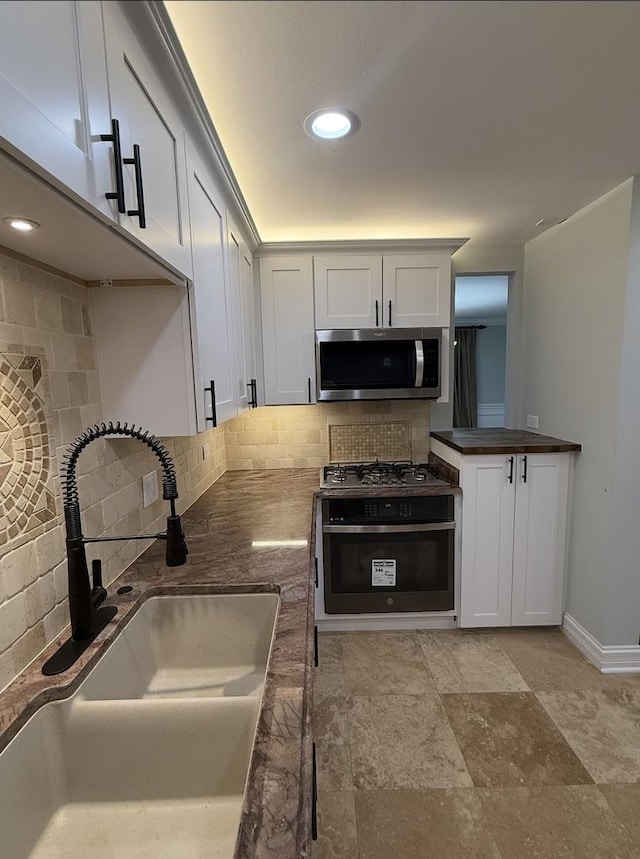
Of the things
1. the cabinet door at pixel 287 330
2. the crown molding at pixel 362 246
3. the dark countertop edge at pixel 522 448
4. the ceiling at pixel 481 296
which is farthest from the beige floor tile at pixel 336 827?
the ceiling at pixel 481 296

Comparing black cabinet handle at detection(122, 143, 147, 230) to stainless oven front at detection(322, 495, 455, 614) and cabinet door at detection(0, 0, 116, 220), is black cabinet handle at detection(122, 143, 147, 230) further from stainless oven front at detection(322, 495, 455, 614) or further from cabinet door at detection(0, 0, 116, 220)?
stainless oven front at detection(322, 495, 455, 614)

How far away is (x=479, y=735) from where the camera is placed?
5.27 ft

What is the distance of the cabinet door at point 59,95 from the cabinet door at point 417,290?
1.80 meters

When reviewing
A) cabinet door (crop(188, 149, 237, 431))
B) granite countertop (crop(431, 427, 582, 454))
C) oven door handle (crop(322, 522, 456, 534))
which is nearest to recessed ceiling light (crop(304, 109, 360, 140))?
cabinet door (crop(188, 149, 237, 431))

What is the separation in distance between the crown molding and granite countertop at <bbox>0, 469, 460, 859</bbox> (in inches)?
54.0

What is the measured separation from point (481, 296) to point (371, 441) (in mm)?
2302

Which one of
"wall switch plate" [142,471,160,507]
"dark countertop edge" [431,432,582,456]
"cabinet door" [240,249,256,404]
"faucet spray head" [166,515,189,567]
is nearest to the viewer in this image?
"faucet spray head" [166,515,189,567]

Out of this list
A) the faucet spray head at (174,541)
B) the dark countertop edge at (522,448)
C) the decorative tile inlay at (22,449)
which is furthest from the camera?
the dark countertop edge at (522,448)

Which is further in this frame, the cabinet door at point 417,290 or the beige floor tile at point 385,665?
the cabinet door at point 417,290

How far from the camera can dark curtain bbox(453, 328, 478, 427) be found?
260 inches

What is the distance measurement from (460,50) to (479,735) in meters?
2.29

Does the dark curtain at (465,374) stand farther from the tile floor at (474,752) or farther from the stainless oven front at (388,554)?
the tile floor at (474,752)

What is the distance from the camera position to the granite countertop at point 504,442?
209cm

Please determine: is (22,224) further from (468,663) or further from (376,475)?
(468,663)
